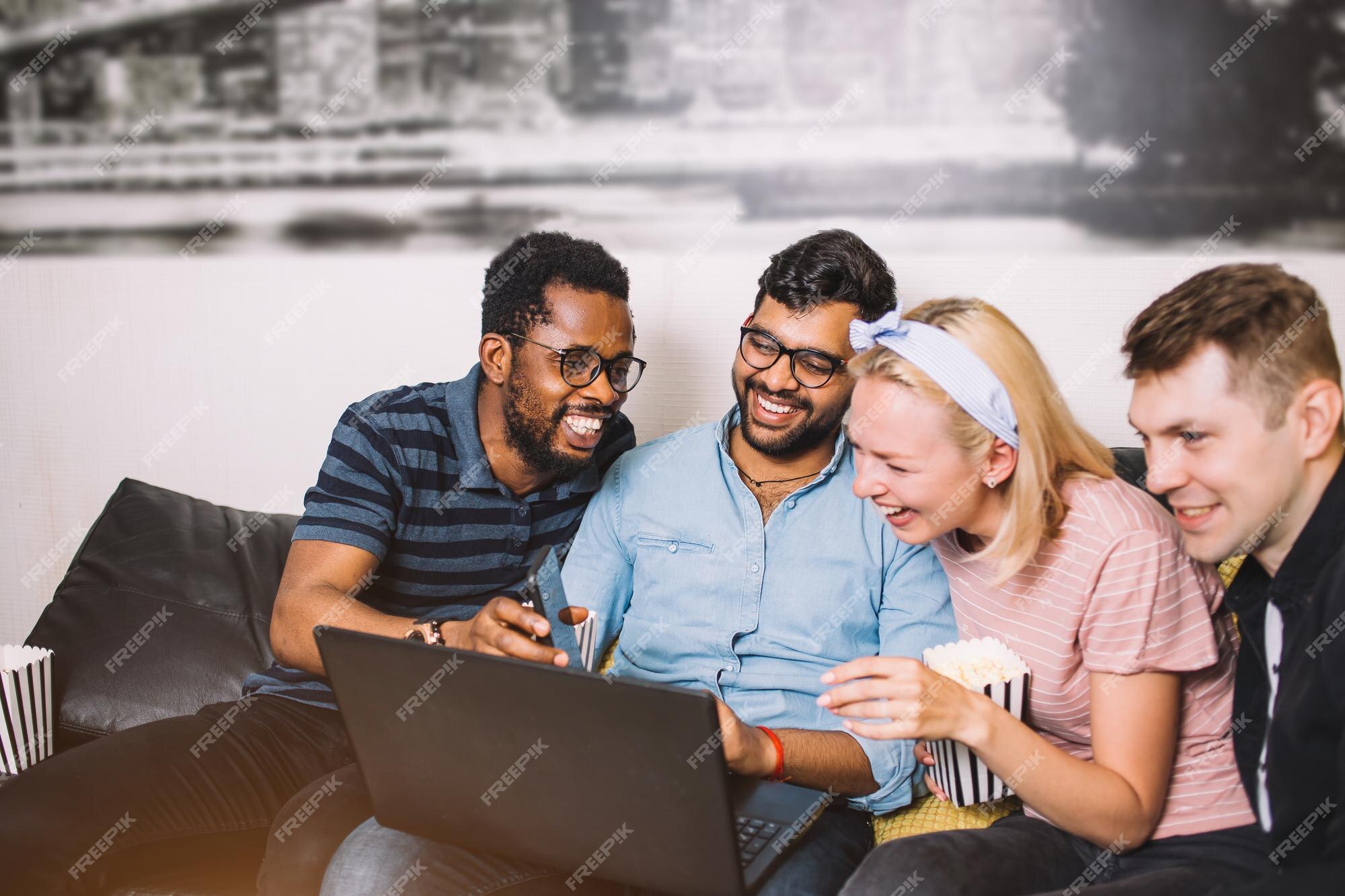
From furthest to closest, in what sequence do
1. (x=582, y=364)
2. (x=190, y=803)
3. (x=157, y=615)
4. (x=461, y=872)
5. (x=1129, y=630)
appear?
(x=157, y=615)
(x=582, y=364)
(x=190, y=803)
(x=461, y=872)
(x=1129, y=630)

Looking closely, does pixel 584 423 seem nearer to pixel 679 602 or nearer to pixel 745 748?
pixel 679 602

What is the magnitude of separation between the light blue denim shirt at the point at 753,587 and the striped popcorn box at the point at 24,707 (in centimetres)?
101

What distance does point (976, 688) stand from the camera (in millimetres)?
1340

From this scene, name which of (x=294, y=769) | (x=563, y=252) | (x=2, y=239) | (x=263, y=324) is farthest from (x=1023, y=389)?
(x=2, y=239)

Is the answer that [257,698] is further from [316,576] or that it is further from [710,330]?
[710,330]

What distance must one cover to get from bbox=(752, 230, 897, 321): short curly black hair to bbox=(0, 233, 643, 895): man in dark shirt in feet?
1.01

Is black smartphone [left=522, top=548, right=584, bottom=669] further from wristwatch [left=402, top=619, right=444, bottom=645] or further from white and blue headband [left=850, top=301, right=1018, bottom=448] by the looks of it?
white and blue headband [left=850, top=301, right=1018, bottom=448]

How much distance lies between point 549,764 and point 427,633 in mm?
521

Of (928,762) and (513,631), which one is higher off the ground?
(513,631)

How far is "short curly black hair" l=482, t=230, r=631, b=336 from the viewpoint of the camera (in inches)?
74.8

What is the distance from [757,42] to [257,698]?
1.64 m

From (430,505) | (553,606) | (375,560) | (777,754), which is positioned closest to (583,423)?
(430,505)

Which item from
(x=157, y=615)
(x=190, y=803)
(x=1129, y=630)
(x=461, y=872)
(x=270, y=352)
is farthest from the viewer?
(x=270, y=352)

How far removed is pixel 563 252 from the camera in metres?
1.96
